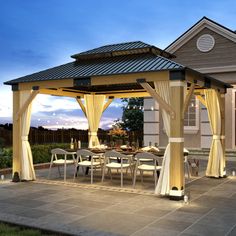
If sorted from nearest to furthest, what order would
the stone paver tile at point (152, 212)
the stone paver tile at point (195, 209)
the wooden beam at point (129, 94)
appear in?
the stone paver tile at point (152, 212)
the stone paver tile at point (195, 209)
the wooden beam at point (129, 94)

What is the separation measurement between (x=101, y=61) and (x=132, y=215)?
5.24 meters

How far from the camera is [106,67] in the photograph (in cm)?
972

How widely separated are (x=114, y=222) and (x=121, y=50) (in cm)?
559

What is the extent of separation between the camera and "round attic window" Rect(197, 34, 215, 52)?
16750 mm

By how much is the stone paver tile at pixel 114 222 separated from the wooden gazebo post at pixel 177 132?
1854 mm

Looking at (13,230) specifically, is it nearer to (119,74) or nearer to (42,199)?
(42,199)

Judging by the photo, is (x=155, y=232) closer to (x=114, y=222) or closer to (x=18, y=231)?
→ (x=114, y=222)

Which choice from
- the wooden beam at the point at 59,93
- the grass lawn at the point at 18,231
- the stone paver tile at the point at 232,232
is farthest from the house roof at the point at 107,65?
the grass lawn at the point at 18,231

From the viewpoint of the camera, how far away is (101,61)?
10.6 metres

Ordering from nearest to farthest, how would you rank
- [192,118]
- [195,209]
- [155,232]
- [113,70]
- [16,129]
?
1. [155,232]
2. [195,209]
3. [113,70]
4. [16,129]
5. [192,118]

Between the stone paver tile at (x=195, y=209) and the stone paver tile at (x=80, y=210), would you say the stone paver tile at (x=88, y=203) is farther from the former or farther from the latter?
the stone paver tile at (x=195, y=209)

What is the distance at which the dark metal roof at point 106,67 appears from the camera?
8.73 m

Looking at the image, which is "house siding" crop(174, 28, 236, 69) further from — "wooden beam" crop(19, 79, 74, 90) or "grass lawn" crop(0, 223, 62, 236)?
"grass lawn" crop(0, 223, 62, 236)

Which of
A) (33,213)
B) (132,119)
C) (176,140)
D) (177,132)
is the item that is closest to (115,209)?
(33,213)
